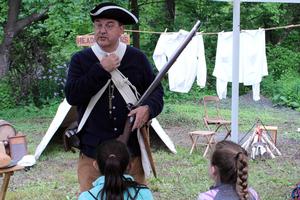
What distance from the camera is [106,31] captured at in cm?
249

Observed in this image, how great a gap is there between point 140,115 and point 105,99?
22 cm

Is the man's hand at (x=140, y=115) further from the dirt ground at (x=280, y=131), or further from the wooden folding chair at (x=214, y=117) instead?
the dirt ground at (x=280, y=131)

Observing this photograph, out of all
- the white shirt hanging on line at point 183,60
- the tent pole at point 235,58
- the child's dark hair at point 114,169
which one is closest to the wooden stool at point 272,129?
the white shirt hanging on line at point 183,60

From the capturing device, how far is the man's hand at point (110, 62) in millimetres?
2412

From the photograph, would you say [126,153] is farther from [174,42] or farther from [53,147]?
[174,42]

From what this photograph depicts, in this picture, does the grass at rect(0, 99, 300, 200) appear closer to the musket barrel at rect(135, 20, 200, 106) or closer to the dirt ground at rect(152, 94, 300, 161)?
the dirt ground at rect(152, 94, 300, 161)

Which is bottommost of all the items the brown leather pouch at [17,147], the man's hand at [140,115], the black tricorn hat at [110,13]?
the brown leather pouch at [17,147]

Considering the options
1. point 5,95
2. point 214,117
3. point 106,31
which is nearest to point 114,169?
point 106,31

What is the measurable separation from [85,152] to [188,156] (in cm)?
408

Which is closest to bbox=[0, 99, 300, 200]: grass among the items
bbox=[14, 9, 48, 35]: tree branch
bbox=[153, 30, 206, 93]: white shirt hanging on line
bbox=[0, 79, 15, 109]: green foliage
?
bbox=[153, 30, 206, 93]: white shirt hanging on line

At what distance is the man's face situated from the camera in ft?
8.17

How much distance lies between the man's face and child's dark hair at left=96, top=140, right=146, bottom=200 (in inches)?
22.9

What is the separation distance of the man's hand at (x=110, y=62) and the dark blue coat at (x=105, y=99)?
0.07 m

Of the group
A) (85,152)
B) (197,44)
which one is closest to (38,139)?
(197,44)
